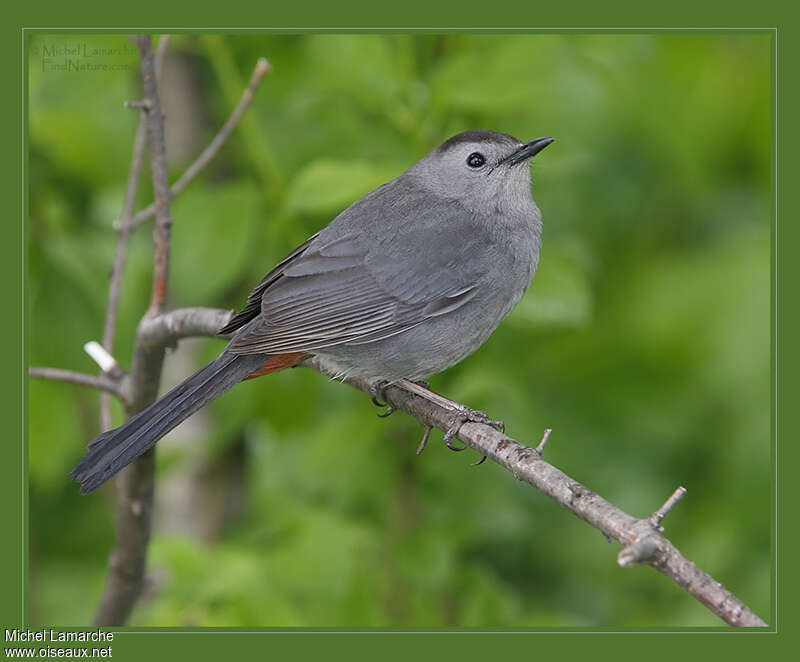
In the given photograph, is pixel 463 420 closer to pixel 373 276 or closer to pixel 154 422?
pixel 373 276

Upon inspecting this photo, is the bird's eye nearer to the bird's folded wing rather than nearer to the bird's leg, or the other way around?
the bird's folded wing

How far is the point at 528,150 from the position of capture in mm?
4191

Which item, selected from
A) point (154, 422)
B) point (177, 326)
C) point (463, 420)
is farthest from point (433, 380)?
point (154, 422)

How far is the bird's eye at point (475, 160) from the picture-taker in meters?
4.32

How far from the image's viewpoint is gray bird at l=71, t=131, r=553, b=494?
3900 mm

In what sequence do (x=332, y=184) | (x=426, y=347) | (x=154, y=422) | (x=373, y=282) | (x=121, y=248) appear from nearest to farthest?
(x=154, y=422)
(x=332, y=184)
(x=121, y=248)
(x=426, y=347)
(x=373, y=282)

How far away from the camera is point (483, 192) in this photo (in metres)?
4.45

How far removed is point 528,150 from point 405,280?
742mm

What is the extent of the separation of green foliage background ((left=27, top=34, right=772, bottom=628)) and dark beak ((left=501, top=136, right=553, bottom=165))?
0.07 metres

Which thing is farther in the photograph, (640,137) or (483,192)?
(640,137)

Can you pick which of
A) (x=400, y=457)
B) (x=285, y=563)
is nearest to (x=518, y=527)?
(x=400, y=457)

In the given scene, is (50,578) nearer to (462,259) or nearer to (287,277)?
(287,277)

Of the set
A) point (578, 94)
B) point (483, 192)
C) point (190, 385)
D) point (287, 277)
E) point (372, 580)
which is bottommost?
point (372, 580)

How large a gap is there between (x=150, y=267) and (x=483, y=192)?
170 cm
